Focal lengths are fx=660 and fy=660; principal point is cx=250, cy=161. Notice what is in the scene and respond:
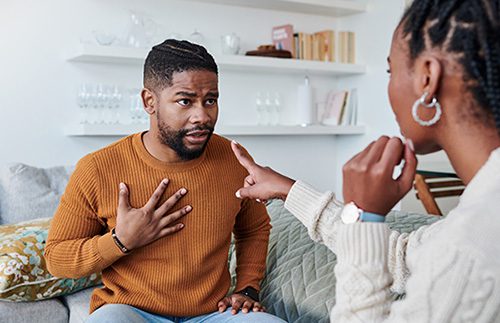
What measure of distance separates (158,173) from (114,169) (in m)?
0.11

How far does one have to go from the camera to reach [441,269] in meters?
0.87

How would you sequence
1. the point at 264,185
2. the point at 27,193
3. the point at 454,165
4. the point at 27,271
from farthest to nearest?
the point at 27,193 < the point at 27,271 < the point at 264,185 < the point at 454,165

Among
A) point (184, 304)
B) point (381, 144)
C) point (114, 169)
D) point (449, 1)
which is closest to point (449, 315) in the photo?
point (381, 144)

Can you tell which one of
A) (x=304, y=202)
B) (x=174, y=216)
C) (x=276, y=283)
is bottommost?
(x=276, y=283)

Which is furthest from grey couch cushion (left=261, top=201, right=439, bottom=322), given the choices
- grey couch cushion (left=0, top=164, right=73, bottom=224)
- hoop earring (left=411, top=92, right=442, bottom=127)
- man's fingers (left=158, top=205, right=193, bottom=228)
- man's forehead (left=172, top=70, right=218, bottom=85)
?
grey couch cushion (left=0, top=164, right=73, bottom=224)

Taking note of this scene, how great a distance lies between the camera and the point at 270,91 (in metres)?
4.35

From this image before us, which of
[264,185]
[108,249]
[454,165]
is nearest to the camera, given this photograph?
[454,165]

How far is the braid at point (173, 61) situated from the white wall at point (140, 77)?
2.05m

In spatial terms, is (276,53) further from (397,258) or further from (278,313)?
(397,258)

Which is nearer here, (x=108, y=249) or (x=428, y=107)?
(x=428, y=107)

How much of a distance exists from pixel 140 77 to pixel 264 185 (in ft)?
8.41

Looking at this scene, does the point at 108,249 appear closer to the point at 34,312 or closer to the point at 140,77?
the point at 34,312

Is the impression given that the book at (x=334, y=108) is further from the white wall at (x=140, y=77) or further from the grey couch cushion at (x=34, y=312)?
the grey couch cushion at (x=34, y=312)

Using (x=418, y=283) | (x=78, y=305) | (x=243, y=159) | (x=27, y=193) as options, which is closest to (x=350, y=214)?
(x=418, y=283)
